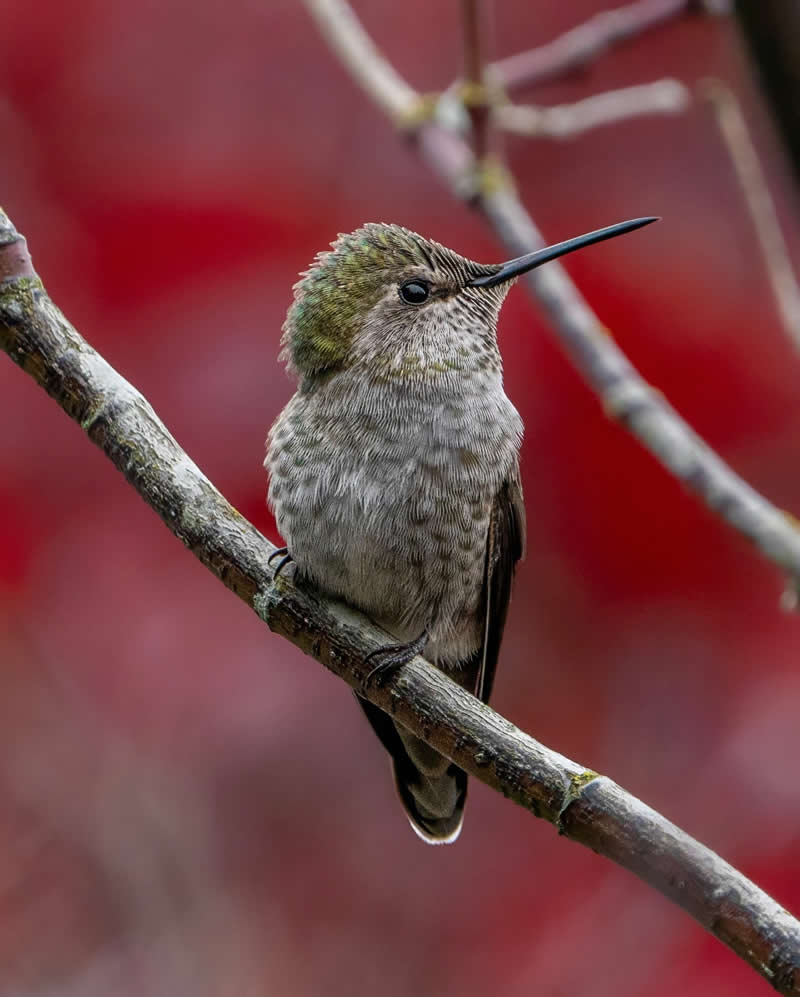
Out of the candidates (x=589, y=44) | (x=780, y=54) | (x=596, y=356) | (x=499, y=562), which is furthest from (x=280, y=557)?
(x=589, y=44)

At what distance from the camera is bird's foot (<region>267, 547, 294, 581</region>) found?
7.38 feet

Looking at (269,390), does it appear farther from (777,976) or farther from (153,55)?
(777,976)

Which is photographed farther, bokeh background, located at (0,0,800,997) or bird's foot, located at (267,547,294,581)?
bokeh background, located at (0,0,800,997)

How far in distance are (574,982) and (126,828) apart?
4.82 feet

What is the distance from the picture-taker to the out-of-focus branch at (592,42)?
3182 millimetres

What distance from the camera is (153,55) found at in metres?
4.71

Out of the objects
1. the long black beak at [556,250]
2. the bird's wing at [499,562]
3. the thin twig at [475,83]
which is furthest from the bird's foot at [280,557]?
the thin twig at [475,83]

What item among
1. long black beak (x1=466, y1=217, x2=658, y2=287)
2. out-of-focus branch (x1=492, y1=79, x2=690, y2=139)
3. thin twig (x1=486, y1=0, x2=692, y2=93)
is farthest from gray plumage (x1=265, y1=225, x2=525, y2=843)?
thin twig (x1=486, y1=0, x2=692, y2=93)

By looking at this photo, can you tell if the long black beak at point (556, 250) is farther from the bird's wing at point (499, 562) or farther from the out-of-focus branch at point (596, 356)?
the bird's wing at point (499, 562)

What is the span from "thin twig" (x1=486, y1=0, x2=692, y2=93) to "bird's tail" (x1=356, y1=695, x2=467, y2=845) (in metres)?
1.75

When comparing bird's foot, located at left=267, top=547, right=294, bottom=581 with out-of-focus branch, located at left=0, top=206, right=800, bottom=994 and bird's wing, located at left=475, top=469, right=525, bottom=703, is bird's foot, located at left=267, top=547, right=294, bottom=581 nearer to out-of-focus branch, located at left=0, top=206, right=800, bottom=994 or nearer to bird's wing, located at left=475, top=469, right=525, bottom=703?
out-of-focus branch, located at left=0, top=206, right=800, bottom=994

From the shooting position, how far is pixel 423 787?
311 centimetres

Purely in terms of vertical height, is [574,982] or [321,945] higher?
[574,982]

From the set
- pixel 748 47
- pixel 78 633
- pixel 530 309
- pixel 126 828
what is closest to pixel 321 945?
pixel 126 828
